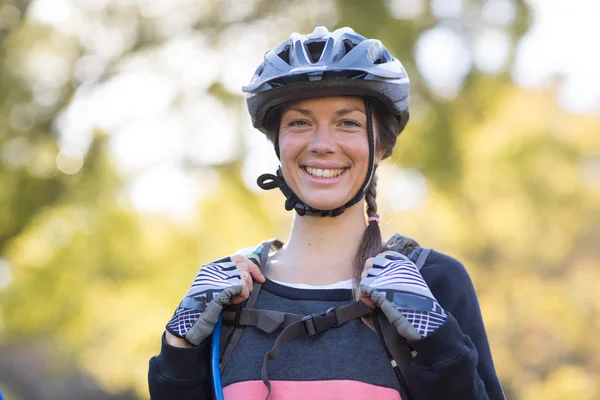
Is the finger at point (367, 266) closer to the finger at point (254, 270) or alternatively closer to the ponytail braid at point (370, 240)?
the ponytail braid at point (370, 240)

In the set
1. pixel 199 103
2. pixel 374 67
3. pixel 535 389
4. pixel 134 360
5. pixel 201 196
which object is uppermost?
pixel 374 67

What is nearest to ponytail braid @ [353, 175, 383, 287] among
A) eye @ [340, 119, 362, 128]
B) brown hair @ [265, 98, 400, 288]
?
brown hair @ [265, 98, 400, 288]

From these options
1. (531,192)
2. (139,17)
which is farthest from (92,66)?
(531,192)

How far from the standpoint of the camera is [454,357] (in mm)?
3289

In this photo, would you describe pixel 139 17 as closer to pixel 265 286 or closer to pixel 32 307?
pixel 32 307

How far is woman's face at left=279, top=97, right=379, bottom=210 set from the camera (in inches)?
151

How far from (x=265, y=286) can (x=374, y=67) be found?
3.50 feet

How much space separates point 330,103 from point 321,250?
63 centimetres

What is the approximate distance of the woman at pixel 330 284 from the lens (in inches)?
134

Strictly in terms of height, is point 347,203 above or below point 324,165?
below

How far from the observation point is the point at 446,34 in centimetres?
1337

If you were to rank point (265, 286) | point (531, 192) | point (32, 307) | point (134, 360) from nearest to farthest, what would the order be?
point (265, 286), point (32, 307), point (134, 360), point (531, 192)

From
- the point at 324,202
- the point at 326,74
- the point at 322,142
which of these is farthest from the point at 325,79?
the point at 324,202

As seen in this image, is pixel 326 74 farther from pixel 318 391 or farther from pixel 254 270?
pixel 318 391
